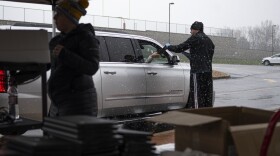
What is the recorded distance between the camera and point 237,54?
65.4 m

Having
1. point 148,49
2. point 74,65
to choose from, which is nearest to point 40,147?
point 74,65

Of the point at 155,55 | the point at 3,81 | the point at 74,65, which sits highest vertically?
the point at 155,55

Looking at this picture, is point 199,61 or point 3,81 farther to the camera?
point 199,61

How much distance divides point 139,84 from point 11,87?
11.0ft

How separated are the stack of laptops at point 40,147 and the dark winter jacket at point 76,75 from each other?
4.05 feet

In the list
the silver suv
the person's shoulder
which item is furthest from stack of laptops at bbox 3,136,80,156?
the silver suv

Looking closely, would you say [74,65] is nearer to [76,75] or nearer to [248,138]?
[76,75]

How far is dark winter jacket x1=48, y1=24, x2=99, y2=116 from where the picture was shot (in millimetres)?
3527

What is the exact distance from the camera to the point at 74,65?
3.43 meters

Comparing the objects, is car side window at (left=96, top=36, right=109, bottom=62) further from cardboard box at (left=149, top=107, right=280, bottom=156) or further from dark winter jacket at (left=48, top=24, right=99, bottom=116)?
cardboard box at (left=149, top=107, right=280, bottom=156)

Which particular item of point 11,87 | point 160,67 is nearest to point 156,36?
point 160,67

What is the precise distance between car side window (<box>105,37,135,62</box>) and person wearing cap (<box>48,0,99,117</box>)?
328cm

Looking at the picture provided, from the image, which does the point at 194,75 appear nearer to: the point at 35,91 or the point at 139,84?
the point at 139,84

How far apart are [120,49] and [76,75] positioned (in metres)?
3.65
